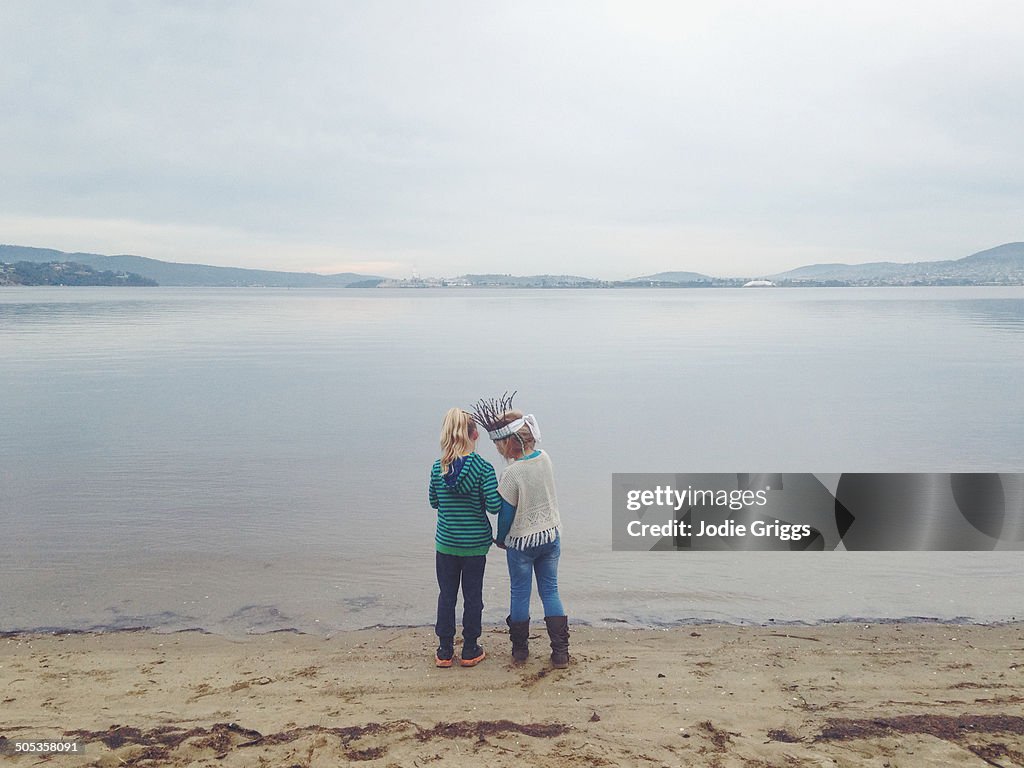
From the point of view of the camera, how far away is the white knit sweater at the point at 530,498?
19.4 feet

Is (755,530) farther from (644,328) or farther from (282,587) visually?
(644,328)

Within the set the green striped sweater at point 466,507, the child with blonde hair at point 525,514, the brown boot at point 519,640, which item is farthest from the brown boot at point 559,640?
the green striped sweater at point 466,507

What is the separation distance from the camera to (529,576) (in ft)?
19.9

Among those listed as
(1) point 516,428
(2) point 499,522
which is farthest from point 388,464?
(1) point 516,428

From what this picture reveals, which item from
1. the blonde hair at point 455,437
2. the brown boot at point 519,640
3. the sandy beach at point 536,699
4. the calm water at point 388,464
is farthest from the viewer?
the calm water at point 388,464

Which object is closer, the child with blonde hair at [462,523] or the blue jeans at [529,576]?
the child with blonde hair at [462,523]

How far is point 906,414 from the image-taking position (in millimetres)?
21016

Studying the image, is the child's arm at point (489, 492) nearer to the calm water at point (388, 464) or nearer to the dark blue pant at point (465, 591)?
the dark blue pant at point (465, 591)

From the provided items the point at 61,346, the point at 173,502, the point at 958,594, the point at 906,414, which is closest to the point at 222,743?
the point at 958,594

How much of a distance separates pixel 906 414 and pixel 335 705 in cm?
→ 1919

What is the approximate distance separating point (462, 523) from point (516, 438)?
0.70 meters


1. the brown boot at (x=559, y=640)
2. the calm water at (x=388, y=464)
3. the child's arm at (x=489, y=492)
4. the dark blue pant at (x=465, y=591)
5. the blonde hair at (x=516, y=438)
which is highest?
the blonde hair at (x=516, y=438)

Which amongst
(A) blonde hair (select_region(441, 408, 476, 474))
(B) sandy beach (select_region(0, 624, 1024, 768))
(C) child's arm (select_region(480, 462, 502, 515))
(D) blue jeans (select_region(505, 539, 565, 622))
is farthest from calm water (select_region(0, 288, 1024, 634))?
(A) blonde hair (select_region(441, 408, 476, 474))

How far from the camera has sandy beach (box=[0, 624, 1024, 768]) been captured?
15.1 ft
